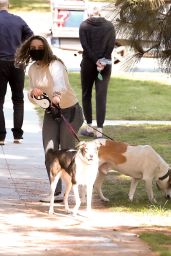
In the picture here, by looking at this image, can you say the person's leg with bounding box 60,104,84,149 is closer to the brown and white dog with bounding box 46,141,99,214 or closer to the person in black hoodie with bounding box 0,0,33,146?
the brown and white dog with bounding box 46,141,99,214

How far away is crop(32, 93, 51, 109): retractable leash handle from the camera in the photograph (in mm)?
8375

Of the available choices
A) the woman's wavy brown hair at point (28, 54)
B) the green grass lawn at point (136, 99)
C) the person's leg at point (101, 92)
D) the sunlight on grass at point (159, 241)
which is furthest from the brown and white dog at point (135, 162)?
the green grass lawn at point (136, 99)

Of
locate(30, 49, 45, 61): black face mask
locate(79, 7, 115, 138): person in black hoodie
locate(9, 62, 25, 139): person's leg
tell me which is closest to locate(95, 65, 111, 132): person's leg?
locate(79, 7, 115, 138): person in black hoodie

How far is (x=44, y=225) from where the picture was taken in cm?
763

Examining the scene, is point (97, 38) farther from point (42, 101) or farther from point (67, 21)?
point (67, 21)

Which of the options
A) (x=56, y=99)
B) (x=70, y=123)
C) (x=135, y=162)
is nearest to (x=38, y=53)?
(x=56, y=99)

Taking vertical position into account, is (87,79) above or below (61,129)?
below

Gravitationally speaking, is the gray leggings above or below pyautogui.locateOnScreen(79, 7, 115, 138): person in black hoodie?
above

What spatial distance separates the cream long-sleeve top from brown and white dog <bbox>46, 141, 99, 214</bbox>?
2.00ft

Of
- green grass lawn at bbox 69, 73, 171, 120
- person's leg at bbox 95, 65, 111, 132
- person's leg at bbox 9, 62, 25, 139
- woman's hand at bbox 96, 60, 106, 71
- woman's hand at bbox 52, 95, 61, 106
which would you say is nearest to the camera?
woman's hand at bbox 52, 95, 61, 106

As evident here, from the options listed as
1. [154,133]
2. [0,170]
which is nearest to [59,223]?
[0,170]

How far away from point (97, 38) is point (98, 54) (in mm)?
254

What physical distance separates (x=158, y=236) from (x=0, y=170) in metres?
3.51

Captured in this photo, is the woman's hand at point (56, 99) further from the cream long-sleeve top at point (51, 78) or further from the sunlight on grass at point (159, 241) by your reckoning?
the sunlight on grass at point (159, 241)
